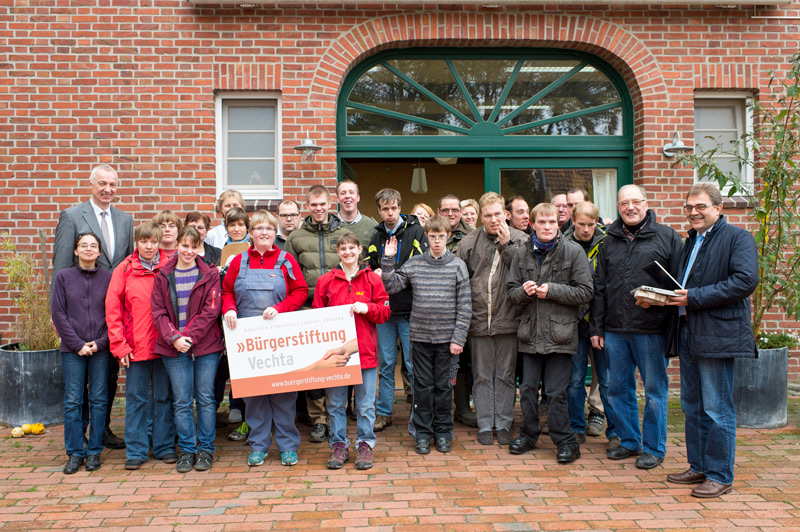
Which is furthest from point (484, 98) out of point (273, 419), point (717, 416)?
point (717, 416)

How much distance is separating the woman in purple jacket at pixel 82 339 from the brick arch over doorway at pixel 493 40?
325 cm

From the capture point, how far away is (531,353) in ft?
16.9

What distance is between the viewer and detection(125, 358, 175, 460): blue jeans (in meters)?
5.04

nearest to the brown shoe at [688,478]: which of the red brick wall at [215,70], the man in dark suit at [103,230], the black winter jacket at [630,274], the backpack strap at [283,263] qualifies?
Answer: the black winter jacket at [630,274]

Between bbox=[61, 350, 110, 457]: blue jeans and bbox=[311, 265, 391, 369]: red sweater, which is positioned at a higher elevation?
bbox=[311, 265, 391, 369]: red sweater

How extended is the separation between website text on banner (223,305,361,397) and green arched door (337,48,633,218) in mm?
3225

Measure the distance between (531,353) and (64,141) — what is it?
545cm

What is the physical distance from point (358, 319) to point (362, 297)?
6.8 inches

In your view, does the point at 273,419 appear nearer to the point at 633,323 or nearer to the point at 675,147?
the point at 633,323

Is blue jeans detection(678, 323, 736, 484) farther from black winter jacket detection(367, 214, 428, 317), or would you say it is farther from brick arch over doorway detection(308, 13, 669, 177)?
brick arch over doorway detection(308, 13, 669, 177)

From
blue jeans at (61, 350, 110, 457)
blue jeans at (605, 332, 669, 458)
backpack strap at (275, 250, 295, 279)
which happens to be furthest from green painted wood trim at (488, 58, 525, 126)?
blue jeans at (61, 350, 110, 457)

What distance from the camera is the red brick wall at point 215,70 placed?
23.6 ft

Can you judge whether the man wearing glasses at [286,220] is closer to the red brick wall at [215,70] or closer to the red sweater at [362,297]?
the red sweater at [362,297]

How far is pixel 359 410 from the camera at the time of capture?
5.11 m
